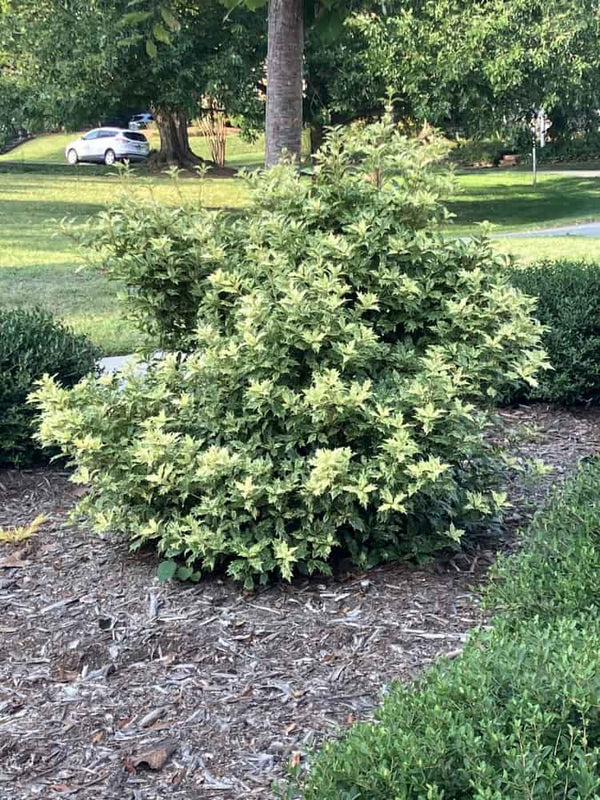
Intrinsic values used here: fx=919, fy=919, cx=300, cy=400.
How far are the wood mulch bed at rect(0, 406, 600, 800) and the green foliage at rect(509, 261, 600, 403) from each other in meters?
2.15

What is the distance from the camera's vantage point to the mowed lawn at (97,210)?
30.3ft

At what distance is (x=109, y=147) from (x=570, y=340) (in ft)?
108

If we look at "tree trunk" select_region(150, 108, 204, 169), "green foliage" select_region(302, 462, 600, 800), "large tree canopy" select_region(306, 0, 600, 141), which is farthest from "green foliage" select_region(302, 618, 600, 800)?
"tree trunk" select_region(150, 108, 204, 169)

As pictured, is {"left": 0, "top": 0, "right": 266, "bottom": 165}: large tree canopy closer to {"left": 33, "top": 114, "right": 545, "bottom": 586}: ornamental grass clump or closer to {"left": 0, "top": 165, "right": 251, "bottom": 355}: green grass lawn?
{"left": 0, "top": 165, "right": 251, "bottom": 355}: green grass lawn

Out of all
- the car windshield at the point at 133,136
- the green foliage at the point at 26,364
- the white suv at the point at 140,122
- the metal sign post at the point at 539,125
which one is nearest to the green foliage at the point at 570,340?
the green foliage at the point at 26,364

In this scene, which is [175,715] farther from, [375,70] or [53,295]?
[375,70]

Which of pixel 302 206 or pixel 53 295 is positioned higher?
pixel 302 206

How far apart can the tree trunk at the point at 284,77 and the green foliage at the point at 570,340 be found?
2.22 m

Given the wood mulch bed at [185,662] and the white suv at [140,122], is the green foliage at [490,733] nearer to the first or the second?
the wood mulch bed at [185,662]

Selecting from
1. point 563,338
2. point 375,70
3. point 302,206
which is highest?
point 375,70

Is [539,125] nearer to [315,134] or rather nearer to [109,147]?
[315,134]

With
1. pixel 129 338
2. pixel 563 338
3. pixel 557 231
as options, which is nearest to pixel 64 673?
pixel 563 338

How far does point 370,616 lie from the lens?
346cm

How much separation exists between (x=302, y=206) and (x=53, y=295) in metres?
7.36
